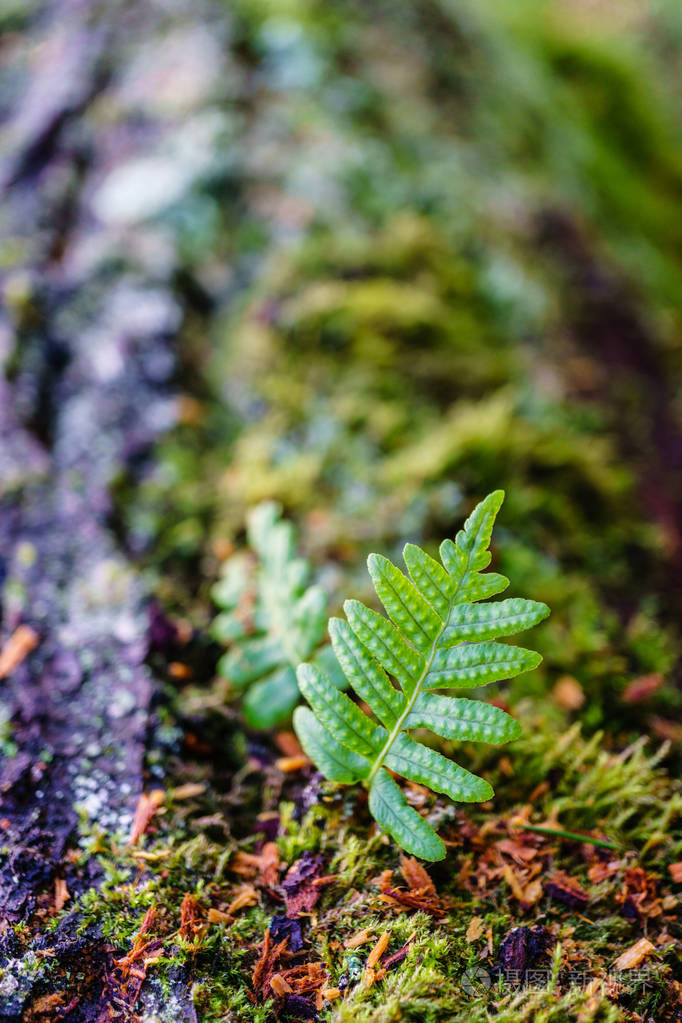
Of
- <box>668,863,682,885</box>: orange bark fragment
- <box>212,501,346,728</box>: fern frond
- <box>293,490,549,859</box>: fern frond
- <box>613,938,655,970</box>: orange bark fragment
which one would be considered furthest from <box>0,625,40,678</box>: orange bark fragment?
<box>668,863,682,885</box>: orange bark fragment

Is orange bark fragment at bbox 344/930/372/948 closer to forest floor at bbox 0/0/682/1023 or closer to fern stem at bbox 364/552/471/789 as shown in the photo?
forest floor at bbox 0/0/682/1023

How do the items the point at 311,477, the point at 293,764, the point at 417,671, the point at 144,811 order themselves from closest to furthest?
1. the point at 417,671
2. the point at 144,811
3. the point at 293,764
4. the point at 311,477

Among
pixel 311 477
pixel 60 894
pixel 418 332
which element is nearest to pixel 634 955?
pixel 60 894

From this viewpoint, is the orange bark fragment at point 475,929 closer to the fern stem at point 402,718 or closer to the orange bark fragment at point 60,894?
the fern stem at point 402,718

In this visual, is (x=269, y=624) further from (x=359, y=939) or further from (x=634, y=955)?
(x=634, y=955)

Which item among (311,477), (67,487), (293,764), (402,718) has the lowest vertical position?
(402,718)

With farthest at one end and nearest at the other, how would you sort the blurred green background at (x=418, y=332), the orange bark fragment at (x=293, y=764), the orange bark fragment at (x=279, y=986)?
the blurred green background at (x=418, y=332), the orange bark fragment at (x=293, y=764), the orange bark fragment at (x=279, y=986)

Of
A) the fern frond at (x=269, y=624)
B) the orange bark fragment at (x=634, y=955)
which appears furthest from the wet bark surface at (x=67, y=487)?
the orange bark fragment at (x=634, y=955)
